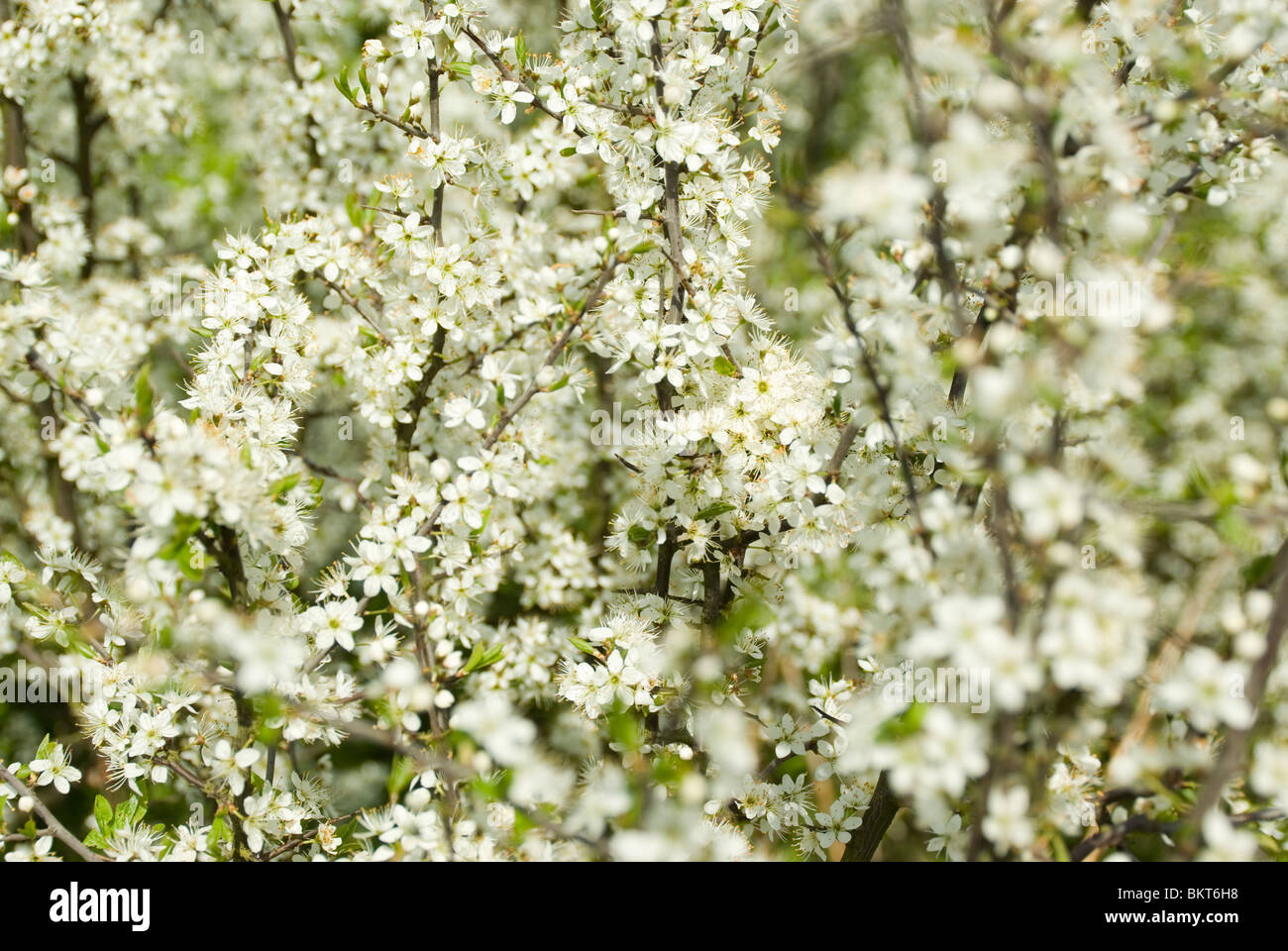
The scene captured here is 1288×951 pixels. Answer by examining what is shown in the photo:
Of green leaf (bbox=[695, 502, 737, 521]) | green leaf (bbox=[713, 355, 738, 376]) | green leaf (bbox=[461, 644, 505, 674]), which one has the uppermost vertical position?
green leaf (bbox=[713, 355, 738, 376])

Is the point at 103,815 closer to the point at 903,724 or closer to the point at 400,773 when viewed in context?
the point at 400,773

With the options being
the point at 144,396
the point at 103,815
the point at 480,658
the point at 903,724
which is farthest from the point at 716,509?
the point at 103,815

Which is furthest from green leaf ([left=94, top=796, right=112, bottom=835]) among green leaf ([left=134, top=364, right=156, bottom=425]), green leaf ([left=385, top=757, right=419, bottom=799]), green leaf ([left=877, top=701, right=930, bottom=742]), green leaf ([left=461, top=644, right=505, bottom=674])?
green leaf ([left=877, top=701, right=930, bottom=742])

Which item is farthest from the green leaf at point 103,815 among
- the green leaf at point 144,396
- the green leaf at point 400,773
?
the green leaf at point 144,396

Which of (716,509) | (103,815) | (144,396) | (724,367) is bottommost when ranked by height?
(103,815)

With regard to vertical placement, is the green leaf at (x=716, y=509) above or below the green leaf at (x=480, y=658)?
above

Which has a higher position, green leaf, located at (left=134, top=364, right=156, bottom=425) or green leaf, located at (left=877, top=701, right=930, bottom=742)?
green leaf, located at (left=134, top=364, right=156, bottom=425)

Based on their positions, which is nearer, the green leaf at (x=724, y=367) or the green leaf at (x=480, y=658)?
the green leaf at (x=480, y=658)

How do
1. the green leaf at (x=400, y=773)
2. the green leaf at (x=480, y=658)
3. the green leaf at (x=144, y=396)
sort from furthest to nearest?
the green leaf at (x=480, y=658)
the green leaf at (x=400, y=773)
the green leaf at (x=144, y=396)

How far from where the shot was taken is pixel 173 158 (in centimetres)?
677

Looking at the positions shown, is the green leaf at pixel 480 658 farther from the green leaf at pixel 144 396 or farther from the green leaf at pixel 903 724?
the green leaf at pixel 903 724

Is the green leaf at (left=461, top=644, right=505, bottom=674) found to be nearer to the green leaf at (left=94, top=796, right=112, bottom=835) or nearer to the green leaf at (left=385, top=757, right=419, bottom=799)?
the green leaf at (left=385, top=757, right=419, bottom=799)

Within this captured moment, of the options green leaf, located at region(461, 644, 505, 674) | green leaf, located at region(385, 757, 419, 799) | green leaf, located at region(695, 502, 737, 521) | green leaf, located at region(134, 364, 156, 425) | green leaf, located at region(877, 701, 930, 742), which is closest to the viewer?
green leaf, located at region(877, 701, 930, 742)
